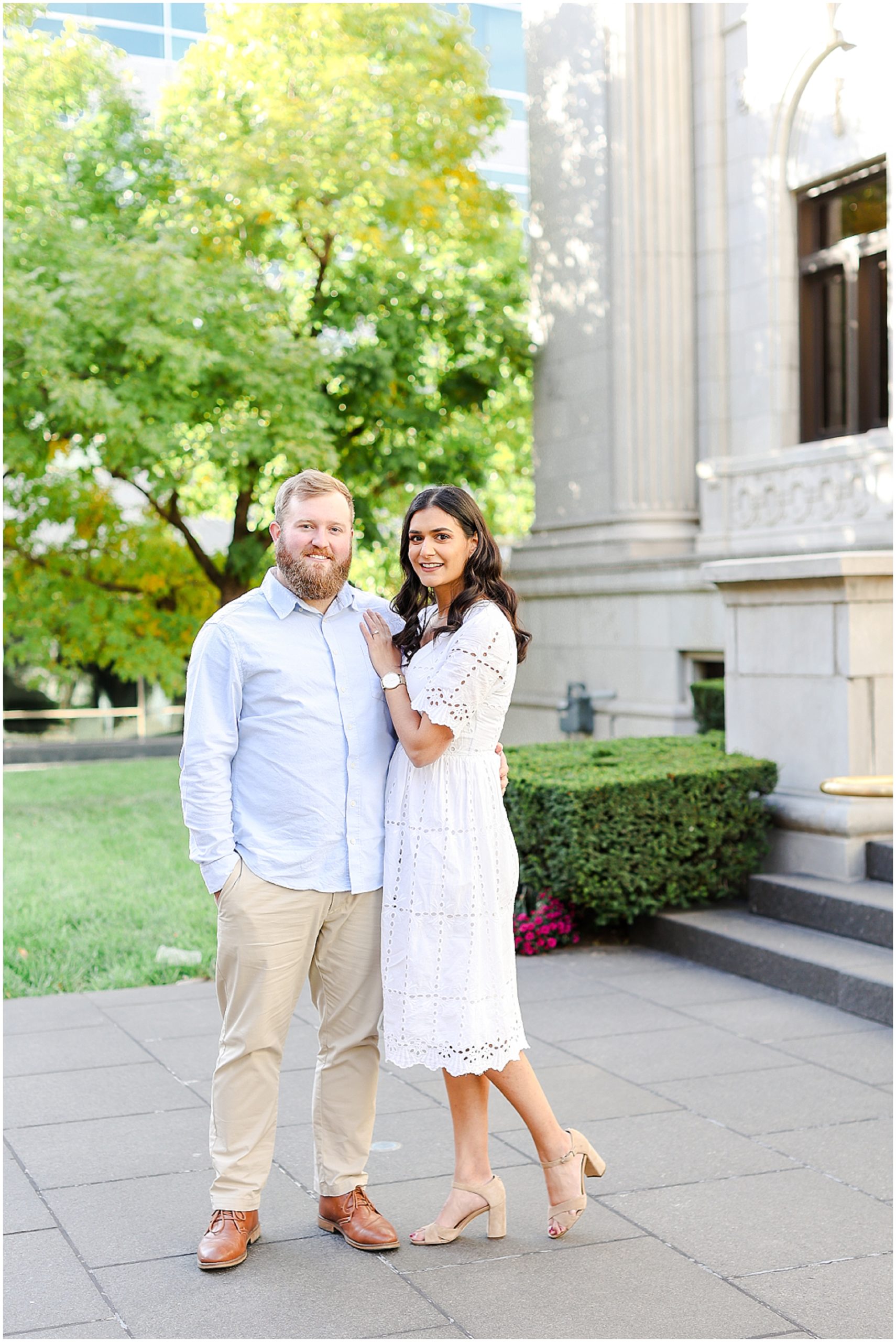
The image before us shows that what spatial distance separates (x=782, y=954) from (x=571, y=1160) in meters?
3.24

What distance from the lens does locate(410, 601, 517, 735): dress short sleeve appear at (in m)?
3.93

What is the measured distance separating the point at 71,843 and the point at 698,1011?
709 centimetres

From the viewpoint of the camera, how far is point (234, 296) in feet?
49.8

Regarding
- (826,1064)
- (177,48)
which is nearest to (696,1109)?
(826,1064)

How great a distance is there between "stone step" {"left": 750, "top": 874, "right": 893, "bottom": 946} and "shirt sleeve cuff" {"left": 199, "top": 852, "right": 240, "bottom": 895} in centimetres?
429

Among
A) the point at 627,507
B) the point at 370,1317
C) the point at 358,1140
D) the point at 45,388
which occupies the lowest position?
the point at 370,1317

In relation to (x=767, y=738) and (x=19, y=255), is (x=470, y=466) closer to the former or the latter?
(x=19, y=255)

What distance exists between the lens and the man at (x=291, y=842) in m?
3.92

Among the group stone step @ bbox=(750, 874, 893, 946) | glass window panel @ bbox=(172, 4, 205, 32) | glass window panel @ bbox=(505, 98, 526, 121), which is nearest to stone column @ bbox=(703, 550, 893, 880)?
stone step @ bbox=(750, 874, 893, 946)

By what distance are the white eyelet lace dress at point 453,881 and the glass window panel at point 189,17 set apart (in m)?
16.4

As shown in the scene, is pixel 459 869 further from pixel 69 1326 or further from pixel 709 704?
pixel 709 704

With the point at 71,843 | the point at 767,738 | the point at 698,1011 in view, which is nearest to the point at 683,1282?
the point at 698,1011

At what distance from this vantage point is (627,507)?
47.3 ft

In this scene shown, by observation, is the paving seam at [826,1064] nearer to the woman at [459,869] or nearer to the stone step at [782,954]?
the stone step at [782,954]
